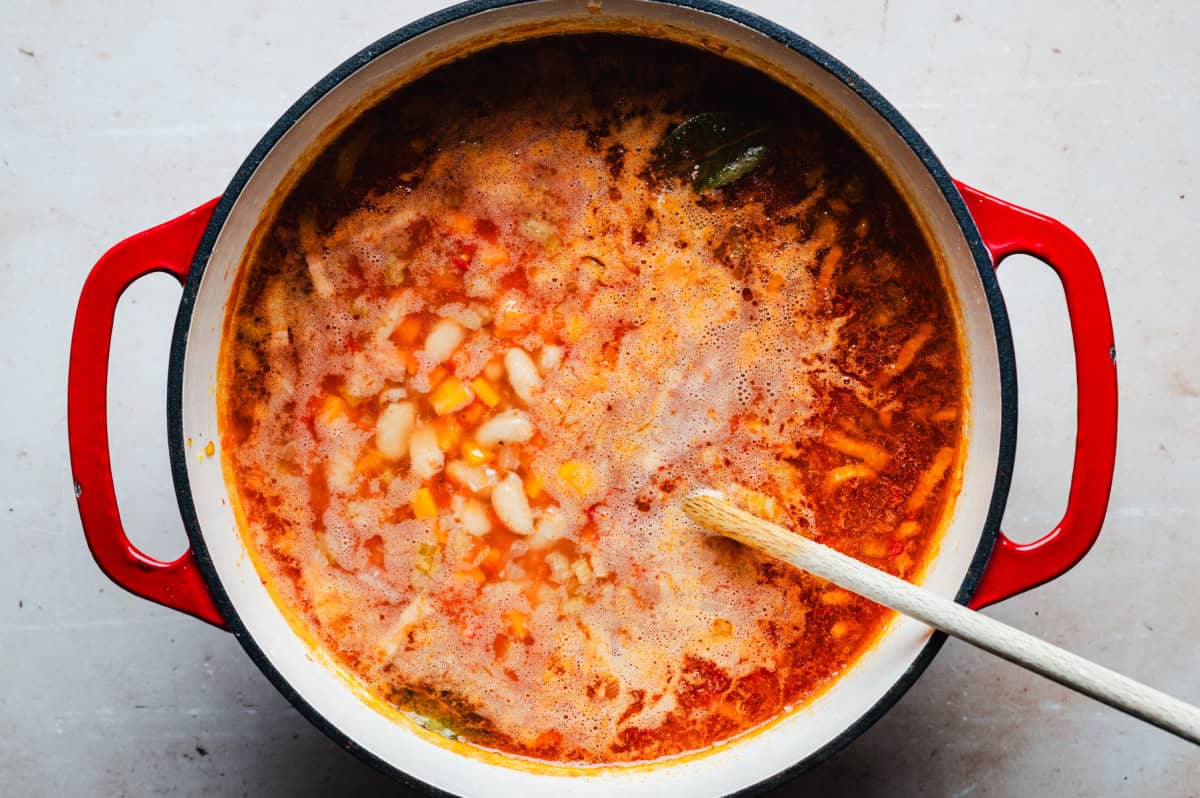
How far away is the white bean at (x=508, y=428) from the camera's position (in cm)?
125

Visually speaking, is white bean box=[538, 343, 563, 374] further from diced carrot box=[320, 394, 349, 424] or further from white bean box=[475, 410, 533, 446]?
diced carrot box=[320, 394, 349, 424]

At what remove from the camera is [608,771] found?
49.7 inches

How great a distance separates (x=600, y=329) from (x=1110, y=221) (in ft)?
2.29

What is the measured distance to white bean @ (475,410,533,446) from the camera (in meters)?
1.25

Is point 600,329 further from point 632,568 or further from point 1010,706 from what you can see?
point 1010,706

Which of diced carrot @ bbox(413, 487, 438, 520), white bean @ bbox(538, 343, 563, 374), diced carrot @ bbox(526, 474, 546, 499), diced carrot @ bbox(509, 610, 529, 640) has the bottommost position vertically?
diced carrot @ bbox(509, 610, 529, 640)

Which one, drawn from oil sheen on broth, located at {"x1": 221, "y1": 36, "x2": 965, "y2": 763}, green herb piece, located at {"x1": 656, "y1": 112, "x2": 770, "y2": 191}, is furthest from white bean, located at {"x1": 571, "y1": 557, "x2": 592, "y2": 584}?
green herb piece, located at {"x1": 656, "y1": 112, "x2": 770, "y2": 191}

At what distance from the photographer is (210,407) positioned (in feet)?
3.95

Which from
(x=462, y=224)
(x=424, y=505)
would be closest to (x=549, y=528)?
(x=424, y=505)

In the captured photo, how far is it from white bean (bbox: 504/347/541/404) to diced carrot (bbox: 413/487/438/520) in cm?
17

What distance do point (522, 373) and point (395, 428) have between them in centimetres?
17

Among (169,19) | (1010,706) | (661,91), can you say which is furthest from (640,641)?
(169,19)

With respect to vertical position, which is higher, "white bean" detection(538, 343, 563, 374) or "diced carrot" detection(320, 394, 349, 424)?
"white bean" detection(538, 343, 563, 374)

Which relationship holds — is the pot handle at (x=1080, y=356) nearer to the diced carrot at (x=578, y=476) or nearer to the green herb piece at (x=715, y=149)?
the green herb piece at (x=715, y=149)
